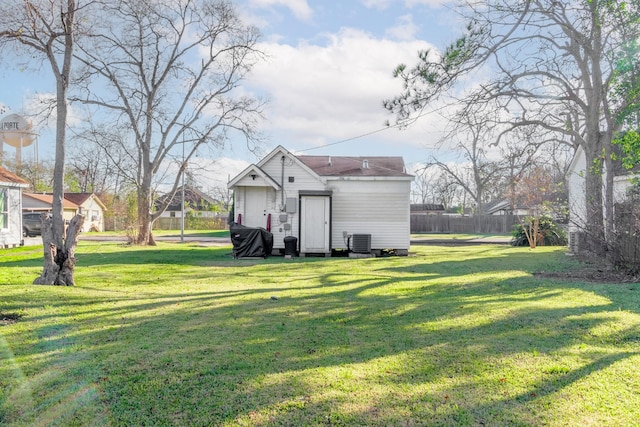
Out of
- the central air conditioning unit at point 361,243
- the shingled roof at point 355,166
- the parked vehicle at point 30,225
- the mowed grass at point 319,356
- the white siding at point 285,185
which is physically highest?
the shingled roof at point 355,166

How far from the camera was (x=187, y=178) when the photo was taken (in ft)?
83.4

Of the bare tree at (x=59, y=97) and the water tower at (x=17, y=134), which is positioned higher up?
the water tower at (x=17, y=134)

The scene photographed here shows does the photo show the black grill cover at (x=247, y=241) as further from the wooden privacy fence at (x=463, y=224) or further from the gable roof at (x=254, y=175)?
the wooden privacy fence at (x=463, y=224)

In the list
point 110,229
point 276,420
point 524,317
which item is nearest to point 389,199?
point 524,317

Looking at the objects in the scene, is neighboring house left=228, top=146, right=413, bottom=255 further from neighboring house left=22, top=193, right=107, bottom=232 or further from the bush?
neighboring house left=22, top=193, right=107, bottom=232

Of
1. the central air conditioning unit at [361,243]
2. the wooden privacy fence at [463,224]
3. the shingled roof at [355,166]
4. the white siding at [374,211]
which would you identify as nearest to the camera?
the central air conditioning unit at [361,243]

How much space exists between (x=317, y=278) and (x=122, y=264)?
20.0ft

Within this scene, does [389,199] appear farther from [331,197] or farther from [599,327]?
[599,327]

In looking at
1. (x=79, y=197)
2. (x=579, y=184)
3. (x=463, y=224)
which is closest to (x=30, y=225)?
(x=79, y=197)

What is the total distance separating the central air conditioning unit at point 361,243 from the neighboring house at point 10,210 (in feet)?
47.7

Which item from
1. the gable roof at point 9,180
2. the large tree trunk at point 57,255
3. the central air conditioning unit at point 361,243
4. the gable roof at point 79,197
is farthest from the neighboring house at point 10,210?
the gable roof at point 79,197

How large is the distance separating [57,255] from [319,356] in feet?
20.0

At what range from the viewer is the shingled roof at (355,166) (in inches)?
685

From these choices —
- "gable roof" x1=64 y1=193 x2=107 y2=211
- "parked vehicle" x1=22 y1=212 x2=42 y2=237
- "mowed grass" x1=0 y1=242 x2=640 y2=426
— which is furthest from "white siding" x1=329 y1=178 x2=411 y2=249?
"gable roof" x1=64 y1=193 x2=107 y2=211
